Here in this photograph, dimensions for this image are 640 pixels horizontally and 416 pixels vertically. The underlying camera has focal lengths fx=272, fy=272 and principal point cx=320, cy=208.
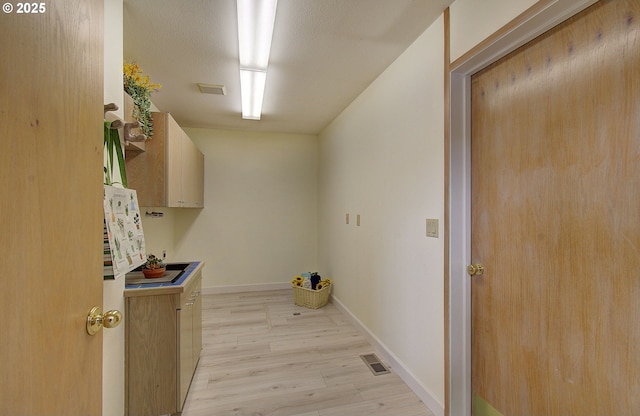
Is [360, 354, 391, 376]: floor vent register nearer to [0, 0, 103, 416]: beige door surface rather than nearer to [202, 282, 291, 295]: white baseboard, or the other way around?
[0, 0, 103, 416]: beige door surface

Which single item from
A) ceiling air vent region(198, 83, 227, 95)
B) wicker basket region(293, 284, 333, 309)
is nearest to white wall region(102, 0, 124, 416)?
ceiling air vent region(198, 83, 227, 95)

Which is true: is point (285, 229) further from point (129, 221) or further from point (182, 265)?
point (129, 221)

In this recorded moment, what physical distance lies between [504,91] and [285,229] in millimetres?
3584

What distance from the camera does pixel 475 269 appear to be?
1.57 meters

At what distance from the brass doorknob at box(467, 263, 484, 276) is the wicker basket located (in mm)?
2286

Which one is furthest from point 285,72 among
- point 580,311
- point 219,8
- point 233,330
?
point 233,330

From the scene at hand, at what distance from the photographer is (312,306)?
3.58 m

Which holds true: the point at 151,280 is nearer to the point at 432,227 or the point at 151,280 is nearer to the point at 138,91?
the point at 138,91

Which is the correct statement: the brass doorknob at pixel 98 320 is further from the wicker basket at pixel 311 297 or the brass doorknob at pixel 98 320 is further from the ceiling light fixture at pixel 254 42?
the wicker basket at pixel 311 297

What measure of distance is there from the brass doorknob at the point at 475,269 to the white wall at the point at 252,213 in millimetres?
3177

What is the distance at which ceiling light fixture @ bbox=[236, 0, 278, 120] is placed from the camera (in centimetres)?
158

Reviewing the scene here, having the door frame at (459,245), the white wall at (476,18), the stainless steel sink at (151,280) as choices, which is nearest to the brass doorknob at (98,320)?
the stainless steel sink at (151,280)

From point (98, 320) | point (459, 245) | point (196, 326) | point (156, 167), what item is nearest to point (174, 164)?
point (156, 167)

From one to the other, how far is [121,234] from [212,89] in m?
2.00
